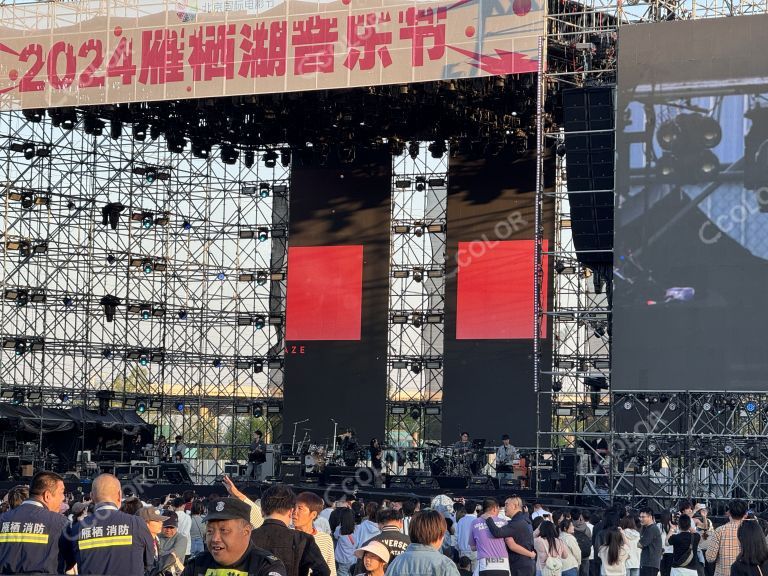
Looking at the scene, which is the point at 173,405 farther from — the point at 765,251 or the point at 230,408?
the point at 765,251

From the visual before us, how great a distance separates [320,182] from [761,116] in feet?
42.7

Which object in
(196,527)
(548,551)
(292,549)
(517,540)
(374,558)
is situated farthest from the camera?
(196,527)

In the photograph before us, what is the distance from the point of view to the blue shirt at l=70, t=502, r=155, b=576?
6668 mm

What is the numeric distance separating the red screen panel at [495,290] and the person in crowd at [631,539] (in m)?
16.8

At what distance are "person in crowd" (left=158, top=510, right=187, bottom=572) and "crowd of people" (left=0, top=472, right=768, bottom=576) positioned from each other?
0.5 inches

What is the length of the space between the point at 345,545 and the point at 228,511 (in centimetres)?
629

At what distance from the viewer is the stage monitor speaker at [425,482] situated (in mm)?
26031

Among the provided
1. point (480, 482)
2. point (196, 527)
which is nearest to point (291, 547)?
point (196, 527)

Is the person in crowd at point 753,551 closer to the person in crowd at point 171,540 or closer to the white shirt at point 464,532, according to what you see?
the person in crowd at point 171,540

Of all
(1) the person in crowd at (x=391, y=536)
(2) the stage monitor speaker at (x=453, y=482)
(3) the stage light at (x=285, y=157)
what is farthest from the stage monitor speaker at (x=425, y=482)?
(1) the person in crowd at (x=391, y=536)

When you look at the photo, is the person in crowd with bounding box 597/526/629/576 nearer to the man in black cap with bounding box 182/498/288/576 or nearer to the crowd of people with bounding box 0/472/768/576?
the crowd of people with bounding box 0/472/768/576

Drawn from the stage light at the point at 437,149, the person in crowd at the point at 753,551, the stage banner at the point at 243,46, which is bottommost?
the person in crowd at the point at 753,551

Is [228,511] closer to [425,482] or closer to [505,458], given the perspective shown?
[425,482]

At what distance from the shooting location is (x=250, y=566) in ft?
16.6
